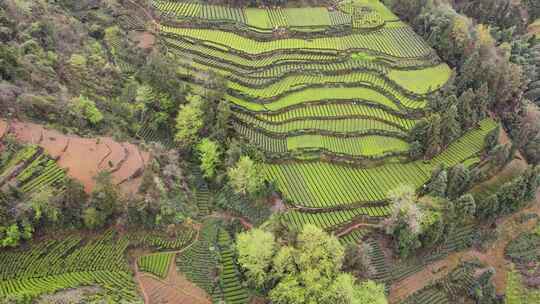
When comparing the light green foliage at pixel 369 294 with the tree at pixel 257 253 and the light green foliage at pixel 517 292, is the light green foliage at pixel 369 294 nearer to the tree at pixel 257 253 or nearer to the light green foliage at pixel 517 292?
the tree at pixel 257 253

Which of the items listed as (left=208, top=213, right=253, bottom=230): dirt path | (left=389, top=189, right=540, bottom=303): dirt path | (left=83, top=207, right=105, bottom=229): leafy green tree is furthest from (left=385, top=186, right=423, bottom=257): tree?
(left=83, top=207, right=105, bottom=229): leafy green tree

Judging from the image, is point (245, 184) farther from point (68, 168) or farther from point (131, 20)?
point (131, 20)

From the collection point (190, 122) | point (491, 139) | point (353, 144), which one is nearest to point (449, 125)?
point (491, 139)

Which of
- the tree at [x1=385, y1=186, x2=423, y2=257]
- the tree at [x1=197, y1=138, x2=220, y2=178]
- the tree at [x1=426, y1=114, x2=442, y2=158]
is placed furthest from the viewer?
the tree at [x1=426, y1=114, x2=442, y2=158]

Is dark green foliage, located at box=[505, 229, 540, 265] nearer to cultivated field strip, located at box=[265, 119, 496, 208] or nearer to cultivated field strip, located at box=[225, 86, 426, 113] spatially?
cultivated field strip, located at box=[265, 119, 496, 208]

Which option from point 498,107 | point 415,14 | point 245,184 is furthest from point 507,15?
point 245,184
